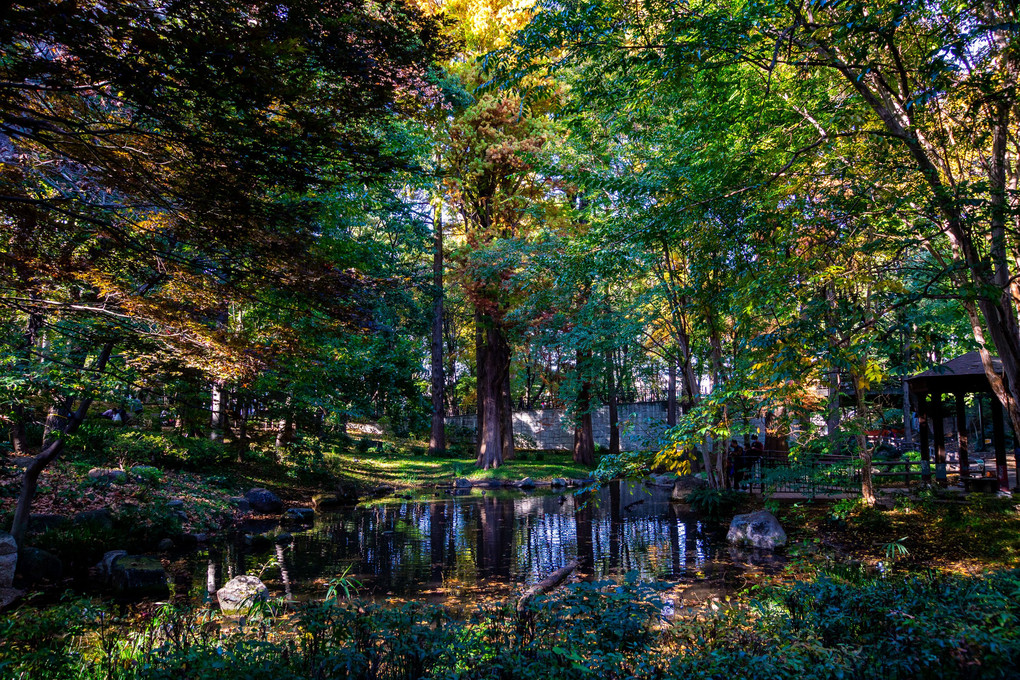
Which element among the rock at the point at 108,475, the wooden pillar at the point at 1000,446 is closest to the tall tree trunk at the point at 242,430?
the rock at the point at 108,475

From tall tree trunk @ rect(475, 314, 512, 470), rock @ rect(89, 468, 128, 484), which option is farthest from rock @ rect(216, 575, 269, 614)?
tall tree trunk @ rect(475, 314, 512, 470)

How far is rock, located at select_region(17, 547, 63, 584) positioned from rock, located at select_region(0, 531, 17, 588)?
652mm

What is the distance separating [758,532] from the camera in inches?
421

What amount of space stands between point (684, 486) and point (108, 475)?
13.8 meters

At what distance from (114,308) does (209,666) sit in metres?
4.09

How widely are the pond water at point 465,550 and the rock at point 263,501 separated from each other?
106 centimetres

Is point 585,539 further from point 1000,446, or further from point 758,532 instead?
point 1000,446

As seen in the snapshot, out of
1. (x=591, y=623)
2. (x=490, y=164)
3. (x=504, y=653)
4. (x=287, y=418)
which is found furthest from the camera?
(x=490, y=164)

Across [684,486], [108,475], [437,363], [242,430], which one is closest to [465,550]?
[108,475]

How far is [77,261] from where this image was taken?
5910mm

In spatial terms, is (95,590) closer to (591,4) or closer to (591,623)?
(591,623)

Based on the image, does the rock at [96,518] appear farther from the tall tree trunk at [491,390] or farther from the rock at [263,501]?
the tall tree trunk at [491,390]

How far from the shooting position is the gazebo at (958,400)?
12.8 m

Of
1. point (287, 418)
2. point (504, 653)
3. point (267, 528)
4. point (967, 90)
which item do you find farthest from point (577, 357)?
point (504, 653)
